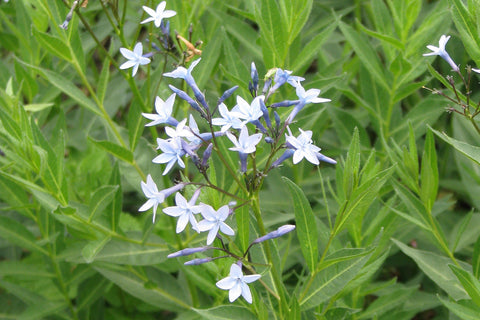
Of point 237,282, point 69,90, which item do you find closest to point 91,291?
point 69,90

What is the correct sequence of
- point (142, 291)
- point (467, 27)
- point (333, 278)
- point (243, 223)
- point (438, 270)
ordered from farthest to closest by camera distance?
1. point (142, 291)
2. point (438, 270)
3. point (467, 27)
4. point (333, 278)
5. point (243, 223)

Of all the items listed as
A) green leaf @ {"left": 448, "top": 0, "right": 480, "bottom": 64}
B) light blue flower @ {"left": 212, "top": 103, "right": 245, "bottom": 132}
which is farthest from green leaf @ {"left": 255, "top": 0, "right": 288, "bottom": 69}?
light blue flower @ {"left": 212, "top": 103, "right": 245, "bottom": 132}

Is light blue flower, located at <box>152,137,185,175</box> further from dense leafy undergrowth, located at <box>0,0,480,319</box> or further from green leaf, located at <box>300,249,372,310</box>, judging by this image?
green leaf, located at <box>300,249,372,310</box>

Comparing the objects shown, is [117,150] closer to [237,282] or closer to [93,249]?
[93,249]

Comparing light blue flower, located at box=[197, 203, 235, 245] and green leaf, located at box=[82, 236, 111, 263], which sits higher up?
light blue flower, located at box=[197, 203, 235, 245]

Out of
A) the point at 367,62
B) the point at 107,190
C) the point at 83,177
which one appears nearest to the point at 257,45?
the point at 367,62

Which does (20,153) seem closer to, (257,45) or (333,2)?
(257,45)
